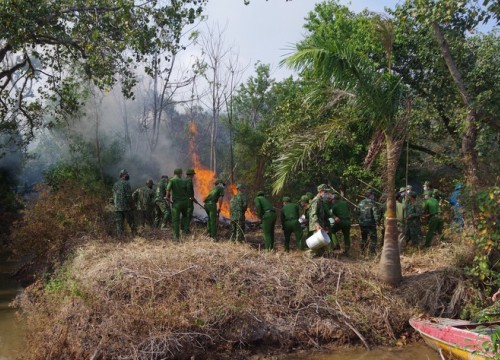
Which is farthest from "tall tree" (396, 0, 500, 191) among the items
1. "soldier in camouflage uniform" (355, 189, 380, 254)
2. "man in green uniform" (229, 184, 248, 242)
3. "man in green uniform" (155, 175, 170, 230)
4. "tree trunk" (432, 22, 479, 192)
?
"man in green uniform" (155, 175, 170, 230)

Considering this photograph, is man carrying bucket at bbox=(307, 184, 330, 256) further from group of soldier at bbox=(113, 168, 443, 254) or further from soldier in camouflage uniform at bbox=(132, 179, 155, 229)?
soldier in camouflage uniform at bbox=(132, 179, 155, 229)

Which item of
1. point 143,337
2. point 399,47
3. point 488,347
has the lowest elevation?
point 143,337

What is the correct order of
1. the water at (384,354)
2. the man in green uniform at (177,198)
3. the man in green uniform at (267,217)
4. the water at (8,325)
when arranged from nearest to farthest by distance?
the water at (384,354)
the water at (8,325)
the man in green uniform at (267,217)
the man in green uniform at (177,198)

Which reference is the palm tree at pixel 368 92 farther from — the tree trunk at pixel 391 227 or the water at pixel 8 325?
the water at pixel 8 325

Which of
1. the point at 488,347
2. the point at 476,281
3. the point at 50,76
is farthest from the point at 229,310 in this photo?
the point at 50,76

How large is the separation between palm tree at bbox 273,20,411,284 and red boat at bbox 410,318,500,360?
5.58 feet

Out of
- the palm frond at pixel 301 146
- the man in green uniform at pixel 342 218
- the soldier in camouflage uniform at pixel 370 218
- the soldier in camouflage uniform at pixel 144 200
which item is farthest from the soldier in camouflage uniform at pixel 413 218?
the soldier in camouflage uniform at pixel 144 200

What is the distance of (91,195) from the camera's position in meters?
14.5

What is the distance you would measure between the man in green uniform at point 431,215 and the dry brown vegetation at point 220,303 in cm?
159

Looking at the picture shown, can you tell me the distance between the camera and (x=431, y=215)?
40.9ft

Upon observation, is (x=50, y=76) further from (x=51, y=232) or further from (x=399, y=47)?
A: (x=399, y=47)

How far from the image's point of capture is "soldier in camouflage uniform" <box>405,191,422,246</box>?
40.5 ft

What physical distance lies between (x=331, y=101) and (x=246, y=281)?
12.7 feet

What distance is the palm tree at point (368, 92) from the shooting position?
9062mm
